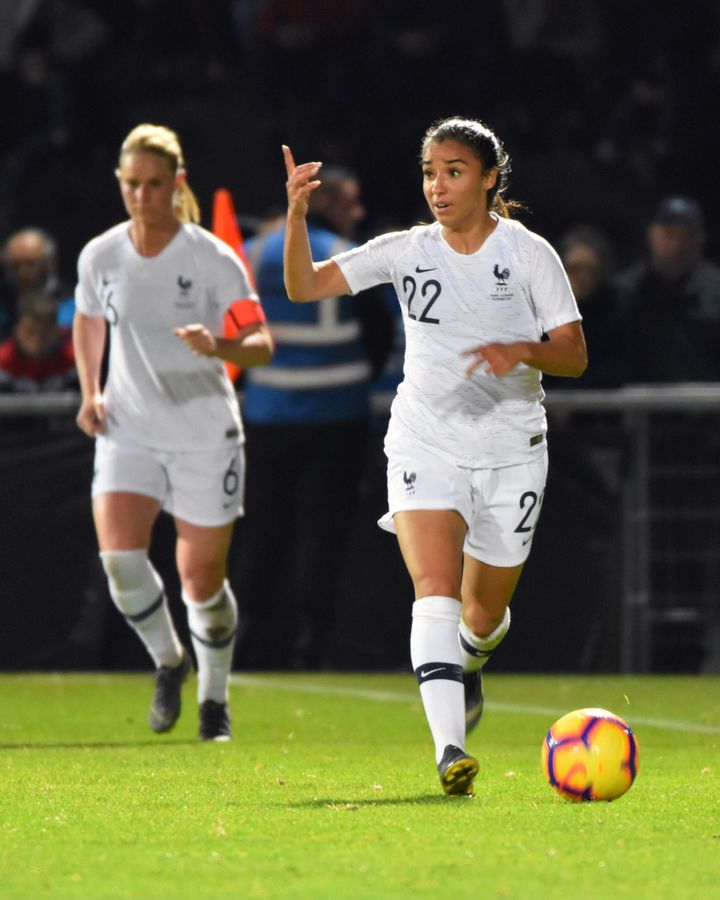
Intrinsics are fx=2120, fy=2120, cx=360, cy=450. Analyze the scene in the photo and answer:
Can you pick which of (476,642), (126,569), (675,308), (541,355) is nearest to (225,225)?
(675,308)

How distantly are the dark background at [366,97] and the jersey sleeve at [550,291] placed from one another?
910 centimetres

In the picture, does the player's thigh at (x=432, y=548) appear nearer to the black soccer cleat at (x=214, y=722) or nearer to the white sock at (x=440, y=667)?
the white sock at (x=440, y=667)

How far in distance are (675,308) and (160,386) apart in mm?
4871

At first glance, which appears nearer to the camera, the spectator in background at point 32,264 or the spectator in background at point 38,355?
the spectator in background at point 38,355

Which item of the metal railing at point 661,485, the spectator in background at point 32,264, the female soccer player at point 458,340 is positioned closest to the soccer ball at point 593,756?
the female soccer player at point 458,340

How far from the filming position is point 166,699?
9.09m

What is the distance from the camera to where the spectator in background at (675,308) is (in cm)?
1277

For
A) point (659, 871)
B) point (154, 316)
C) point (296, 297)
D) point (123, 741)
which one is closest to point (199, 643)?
point (123, 741)

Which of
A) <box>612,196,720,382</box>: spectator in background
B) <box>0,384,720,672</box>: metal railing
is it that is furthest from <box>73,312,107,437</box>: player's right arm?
<box>612,196,720,382</box>: spectator in background

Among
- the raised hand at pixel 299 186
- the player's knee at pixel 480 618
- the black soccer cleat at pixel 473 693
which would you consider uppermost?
the raised hand at pixel 299 186

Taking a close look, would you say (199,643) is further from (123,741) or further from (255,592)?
(255,592)

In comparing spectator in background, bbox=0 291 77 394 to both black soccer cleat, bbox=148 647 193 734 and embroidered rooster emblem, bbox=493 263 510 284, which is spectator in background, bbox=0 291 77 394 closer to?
black soccer cleat, bbox=148 647 193 734

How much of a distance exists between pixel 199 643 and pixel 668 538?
12.0ft

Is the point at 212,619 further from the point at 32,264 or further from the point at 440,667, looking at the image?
the point at 32,264
